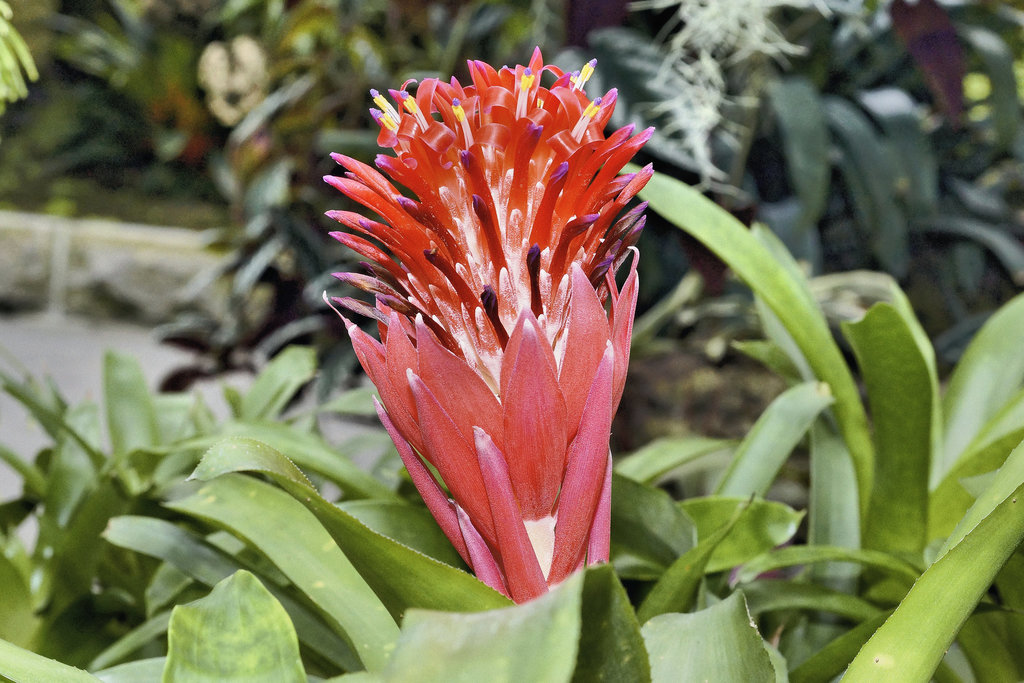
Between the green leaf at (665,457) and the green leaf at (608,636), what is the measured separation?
362 mm

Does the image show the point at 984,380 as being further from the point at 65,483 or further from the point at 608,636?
the point at 65,483

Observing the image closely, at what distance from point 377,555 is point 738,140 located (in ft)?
3.63

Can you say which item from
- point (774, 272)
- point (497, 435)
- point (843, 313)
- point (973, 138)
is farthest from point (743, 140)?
point (497, 435)

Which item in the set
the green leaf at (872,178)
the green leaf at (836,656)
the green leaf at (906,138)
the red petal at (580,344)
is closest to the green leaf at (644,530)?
the green leaf at (836,656)

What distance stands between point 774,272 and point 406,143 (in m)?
0.38

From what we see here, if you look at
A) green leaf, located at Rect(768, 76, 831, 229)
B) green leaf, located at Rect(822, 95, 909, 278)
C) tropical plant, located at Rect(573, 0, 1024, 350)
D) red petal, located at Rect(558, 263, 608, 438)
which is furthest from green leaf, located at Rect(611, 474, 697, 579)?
green leaf, located at Rect(822, 95, 909, 278)

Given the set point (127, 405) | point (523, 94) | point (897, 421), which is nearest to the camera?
point (523, 94)

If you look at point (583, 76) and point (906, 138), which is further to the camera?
point (906, 138)

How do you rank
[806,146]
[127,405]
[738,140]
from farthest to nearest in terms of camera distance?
[738,140]
[806,146]
[127,405]

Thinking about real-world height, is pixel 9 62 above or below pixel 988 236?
above

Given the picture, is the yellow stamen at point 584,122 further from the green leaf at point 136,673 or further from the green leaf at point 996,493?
the green leaf at point 136,673

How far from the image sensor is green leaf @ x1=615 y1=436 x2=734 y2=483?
0.67 meters

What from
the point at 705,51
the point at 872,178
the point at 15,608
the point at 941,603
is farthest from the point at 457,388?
the point at 872,178

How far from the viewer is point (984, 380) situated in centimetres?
68
